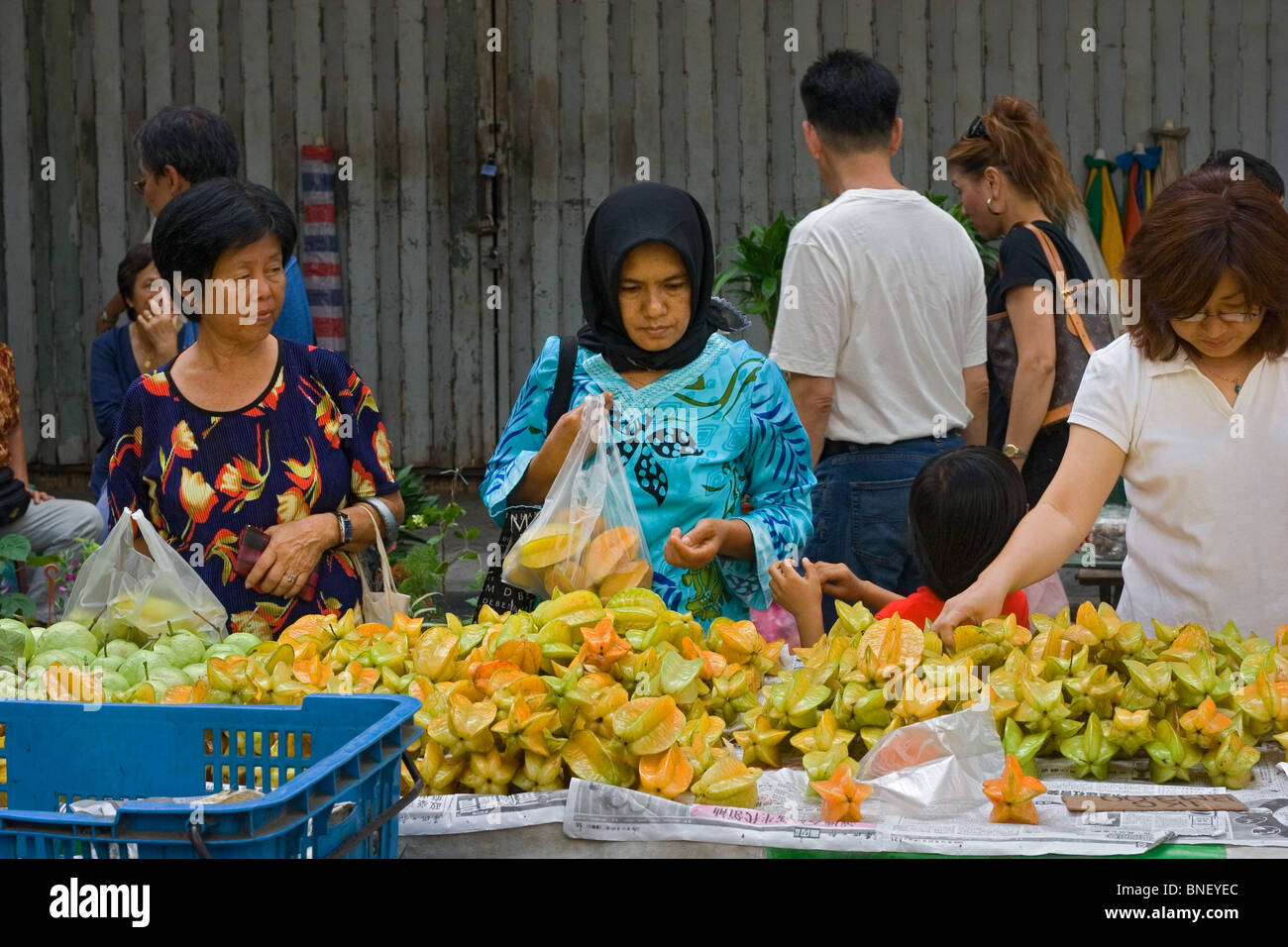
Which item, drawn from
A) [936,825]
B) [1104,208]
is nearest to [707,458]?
[936,825]

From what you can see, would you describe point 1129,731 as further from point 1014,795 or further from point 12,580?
point 12,580

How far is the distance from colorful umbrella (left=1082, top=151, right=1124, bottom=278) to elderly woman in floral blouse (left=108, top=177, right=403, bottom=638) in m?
5.03

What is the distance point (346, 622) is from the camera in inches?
98.6

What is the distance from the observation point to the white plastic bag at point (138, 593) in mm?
2580

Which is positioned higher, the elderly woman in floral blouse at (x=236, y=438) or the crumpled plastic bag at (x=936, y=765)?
the elderly woman in floral blouse at (x=236, y=438)

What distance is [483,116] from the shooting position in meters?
7.21

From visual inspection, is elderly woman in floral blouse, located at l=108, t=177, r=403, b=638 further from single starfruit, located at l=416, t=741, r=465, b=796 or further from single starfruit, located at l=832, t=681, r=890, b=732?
single starfruit, located at l=832, t=681, r=890, b=732

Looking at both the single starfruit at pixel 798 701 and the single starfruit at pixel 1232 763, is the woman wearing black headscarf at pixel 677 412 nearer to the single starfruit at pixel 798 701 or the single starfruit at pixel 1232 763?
the single starfruit at pixel 798 701

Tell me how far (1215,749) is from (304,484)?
181 centimetres

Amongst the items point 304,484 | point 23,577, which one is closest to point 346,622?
point 304,484

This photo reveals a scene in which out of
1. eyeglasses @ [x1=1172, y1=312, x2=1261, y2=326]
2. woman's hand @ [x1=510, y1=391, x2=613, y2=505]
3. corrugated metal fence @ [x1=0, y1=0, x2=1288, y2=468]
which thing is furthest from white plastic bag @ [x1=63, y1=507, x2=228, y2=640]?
corrugated metal fence @ [x1=0, y1=0, x2=1288, y2=468]

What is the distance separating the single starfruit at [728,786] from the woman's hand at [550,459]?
861mm

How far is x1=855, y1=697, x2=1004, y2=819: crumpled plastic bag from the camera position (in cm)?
188

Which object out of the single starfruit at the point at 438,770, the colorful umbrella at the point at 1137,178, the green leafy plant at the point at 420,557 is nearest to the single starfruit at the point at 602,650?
the single starfruit at the point at 438,770
